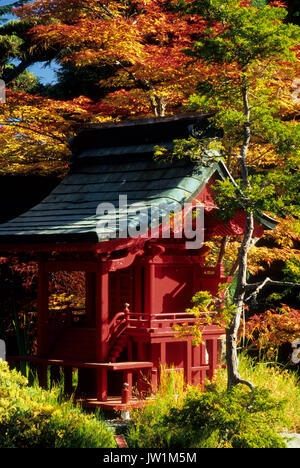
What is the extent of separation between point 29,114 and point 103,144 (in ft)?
14.5

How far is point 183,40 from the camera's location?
1783 cm

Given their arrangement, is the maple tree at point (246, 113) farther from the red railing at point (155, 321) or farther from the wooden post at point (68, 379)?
the wooden post at point (68, 379)

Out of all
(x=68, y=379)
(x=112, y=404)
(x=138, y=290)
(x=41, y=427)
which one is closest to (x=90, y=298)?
(x=138, y=290)

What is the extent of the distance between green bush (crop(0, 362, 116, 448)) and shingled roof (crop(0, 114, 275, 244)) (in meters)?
2.91

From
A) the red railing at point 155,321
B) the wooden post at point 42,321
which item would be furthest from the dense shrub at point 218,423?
the wooden post at point 42,321

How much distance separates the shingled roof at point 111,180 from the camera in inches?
463

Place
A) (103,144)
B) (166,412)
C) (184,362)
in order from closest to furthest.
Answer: (166,412) → (184,362) → (103,144)

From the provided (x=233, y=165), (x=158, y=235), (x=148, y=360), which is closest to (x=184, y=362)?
(x=148, y=360)

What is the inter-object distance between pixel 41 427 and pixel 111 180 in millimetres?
5950

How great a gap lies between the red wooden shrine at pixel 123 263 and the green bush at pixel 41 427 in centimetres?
214

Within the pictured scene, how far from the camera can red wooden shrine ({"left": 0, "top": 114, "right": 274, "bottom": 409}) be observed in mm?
11602

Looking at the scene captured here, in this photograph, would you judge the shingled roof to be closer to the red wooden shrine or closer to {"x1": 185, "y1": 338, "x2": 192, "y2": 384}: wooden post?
the red wooden shrine

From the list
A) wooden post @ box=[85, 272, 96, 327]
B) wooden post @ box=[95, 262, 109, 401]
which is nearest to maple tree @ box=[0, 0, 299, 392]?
wooden post @ box=[95, 262, 109, 401]

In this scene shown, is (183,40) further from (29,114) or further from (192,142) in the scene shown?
(192,142)
